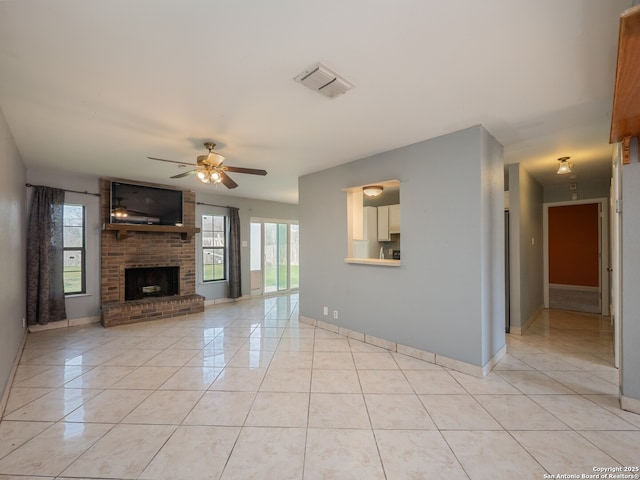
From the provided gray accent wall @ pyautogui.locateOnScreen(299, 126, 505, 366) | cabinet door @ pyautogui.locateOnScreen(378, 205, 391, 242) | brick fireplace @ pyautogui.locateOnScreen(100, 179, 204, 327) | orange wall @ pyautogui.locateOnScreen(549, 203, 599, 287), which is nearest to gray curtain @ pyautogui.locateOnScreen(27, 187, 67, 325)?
brick fireplace @ pyautogui.locateOnScreen(100, 179, 204, 327)

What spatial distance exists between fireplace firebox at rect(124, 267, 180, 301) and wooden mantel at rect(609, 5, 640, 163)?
6.41 metres

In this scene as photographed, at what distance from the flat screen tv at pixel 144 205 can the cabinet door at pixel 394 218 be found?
423cm

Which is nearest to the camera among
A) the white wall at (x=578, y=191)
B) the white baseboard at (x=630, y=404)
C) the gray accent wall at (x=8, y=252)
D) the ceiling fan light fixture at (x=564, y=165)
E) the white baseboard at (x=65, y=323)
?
the white baseboard at (x=630, y=404)

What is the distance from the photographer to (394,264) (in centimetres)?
344

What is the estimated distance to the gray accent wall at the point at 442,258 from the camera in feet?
9.27

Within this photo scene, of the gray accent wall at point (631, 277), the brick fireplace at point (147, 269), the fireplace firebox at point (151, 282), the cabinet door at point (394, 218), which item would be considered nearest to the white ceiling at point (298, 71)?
the gray accent wall at point (631, 277)

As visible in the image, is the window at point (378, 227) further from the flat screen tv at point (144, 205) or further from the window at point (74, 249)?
the window at point (74, 249)

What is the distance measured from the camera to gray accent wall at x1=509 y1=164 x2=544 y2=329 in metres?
4.14

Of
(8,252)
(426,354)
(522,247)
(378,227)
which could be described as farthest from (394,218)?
(8,252)

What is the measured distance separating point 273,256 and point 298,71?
6.22 m

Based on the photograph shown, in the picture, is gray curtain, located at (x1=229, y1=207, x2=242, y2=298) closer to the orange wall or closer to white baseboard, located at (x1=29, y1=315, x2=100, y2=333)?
white baseboard, located at (x1=29, y1=315, x2=100, y2=333)

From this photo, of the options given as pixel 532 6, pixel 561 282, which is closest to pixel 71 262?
pixel 532 6

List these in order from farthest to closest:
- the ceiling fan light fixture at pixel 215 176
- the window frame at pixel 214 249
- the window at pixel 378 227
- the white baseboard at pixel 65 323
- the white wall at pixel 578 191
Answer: the window frame at pixel 214 249
the white wall at pixel 578 191
the window at pixel 378 227
the white baseboard at pixel 65 323
the ceiling fan light fixture at pixel 215 176

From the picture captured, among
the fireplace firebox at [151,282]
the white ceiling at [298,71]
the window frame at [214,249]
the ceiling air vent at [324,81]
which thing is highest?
the white ceiling at [298,71]
